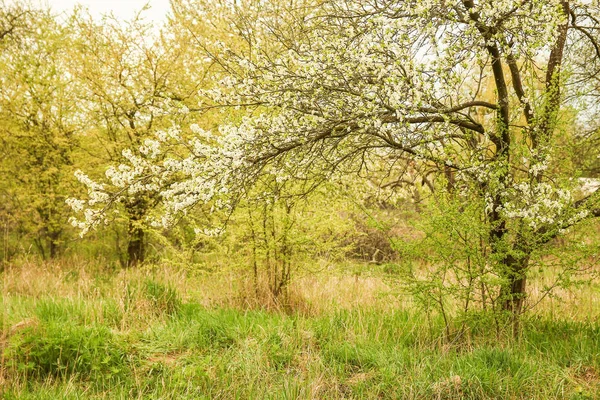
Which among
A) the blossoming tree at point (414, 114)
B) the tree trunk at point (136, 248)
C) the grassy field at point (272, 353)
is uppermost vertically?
the blossoming tree at point (414, 114)

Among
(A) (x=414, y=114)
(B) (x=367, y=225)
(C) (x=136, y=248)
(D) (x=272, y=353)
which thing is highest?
(A) (x=414, y=114)

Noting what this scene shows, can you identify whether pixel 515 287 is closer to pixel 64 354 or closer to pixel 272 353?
pixel 272 353

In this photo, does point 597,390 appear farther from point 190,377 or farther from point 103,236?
point 103,236

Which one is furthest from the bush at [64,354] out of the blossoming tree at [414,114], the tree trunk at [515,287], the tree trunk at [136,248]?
the tree trunk at [136,248]

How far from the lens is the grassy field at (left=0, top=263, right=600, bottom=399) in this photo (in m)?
3.63

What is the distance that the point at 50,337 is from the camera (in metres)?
4.15

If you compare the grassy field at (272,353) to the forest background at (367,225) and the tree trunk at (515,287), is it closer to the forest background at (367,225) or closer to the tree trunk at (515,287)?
the forest background at (367,225)

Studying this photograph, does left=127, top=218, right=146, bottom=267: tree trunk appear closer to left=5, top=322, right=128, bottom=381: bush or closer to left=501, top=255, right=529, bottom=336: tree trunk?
left=5, top=322, right=128, bottom=381: bush

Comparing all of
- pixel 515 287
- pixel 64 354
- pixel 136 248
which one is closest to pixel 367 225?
pixel 515 287

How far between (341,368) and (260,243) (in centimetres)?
245

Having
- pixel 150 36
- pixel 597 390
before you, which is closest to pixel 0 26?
pixel 150 36

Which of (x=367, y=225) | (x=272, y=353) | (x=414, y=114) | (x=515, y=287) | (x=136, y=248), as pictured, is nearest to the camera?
(x=414, y=114)

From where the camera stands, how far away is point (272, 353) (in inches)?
168

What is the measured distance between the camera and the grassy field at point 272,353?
11.9 ft
